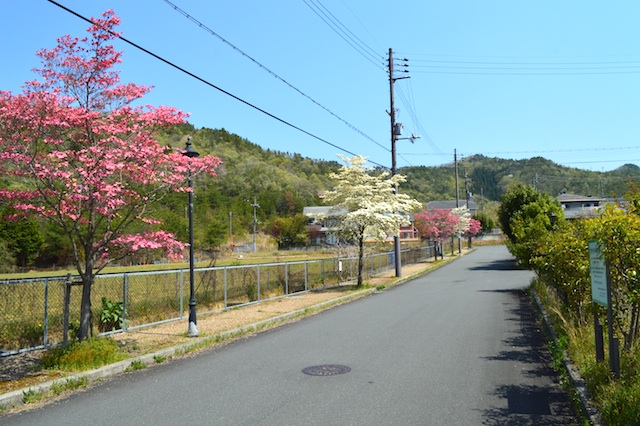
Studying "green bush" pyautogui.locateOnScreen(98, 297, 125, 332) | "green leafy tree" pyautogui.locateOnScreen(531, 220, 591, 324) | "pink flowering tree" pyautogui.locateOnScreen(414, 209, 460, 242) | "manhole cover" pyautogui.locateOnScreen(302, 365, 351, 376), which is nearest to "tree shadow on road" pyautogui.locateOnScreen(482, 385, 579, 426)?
"green leafy tree" pyautogui.locateOnScreen(531, 220, 591, 324)

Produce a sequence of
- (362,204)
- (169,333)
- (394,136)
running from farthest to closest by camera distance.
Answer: (394,136) → (362,204) → (169,333)

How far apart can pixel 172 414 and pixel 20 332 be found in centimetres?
707

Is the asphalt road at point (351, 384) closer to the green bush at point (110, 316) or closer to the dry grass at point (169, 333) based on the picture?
the dry grass at point (169, 333)

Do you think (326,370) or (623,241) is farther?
(326,370)

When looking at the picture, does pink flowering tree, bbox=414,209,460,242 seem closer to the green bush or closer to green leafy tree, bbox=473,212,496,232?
the green bush

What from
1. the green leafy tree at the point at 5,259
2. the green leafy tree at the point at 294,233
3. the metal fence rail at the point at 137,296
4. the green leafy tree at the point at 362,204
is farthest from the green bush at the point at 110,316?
the green leafy tree at the point at 294,233

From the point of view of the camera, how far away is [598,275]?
645 centimetres

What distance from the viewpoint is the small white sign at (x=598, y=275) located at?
20.2ft

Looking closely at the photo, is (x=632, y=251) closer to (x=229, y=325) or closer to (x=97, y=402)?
(x=97, y=402)

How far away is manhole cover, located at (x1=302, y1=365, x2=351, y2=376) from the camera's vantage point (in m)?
8.06

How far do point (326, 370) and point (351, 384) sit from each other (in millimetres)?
1008

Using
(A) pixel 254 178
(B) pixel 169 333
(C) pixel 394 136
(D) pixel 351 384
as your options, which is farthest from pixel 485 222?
(D) pixel 351 384

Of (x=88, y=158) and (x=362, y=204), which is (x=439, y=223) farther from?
(x=88, y=158)

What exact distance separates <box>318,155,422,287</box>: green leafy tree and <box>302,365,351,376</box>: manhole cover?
15.3m
